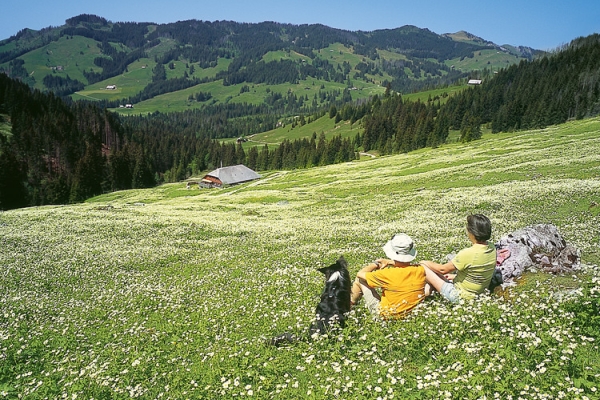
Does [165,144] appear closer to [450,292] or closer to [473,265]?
[450,292]

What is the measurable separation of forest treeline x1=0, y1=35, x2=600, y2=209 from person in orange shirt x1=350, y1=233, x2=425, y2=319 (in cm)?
12692

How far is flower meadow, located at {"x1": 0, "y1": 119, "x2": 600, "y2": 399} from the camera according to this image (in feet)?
22.0

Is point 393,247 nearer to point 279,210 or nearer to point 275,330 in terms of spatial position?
point 275,330

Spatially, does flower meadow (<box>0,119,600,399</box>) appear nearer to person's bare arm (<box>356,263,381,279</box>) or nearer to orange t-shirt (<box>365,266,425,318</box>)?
orange t-shirt (<box>365,266,425,318</box>)

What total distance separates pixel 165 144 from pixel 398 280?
20929 cm

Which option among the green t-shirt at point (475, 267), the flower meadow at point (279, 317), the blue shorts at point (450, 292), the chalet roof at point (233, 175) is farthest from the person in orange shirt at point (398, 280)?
the chalet roof at point (233, 175)

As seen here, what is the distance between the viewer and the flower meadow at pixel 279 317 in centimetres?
671

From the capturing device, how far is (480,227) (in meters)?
9.27

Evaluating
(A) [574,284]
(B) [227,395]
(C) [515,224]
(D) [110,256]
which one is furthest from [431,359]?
(D) [110,256]

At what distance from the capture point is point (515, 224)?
75.3ft

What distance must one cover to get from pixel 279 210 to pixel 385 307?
3884 centimetres

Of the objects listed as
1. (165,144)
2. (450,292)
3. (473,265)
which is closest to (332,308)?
(450,292)


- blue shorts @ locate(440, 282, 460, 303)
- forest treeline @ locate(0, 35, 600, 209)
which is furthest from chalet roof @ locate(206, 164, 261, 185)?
blue shorts @ locate(440, 282, 460, 303)

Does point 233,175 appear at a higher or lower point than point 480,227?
lower
